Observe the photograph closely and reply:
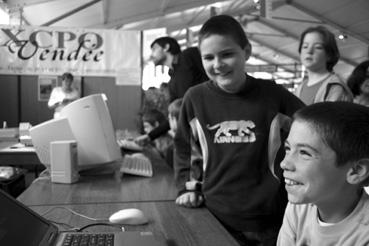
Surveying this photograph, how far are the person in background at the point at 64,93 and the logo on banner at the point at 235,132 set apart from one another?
3.07 m

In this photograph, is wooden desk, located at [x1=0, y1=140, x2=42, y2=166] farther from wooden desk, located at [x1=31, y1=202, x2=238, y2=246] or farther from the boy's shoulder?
the boy's shoulder

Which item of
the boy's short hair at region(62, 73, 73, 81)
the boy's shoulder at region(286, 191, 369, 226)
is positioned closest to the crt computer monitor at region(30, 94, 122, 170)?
the boy's shoulder at region(286, 191, 369, 226)

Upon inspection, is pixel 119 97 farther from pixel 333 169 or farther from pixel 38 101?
pixel 333 169

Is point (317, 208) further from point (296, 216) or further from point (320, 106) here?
point (320, 106)

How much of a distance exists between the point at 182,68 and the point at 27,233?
181 cm

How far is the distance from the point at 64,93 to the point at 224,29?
329cm

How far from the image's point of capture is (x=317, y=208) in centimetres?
87

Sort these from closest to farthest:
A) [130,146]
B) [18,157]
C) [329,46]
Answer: [329,46] → [130,146] → [18,157]

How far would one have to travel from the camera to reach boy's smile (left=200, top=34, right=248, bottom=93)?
1.24m

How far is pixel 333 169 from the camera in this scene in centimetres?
79

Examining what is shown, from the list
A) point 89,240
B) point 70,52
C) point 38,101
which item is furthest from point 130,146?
point 38,101

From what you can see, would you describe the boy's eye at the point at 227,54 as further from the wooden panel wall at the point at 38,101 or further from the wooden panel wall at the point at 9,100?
the wooden panel wall at the point at 9,100

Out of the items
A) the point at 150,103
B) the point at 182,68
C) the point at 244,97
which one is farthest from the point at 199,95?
the point at 150,103

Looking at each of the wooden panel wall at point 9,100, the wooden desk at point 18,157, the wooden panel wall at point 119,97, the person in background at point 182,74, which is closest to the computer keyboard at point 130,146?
the person in background at point 182,74
